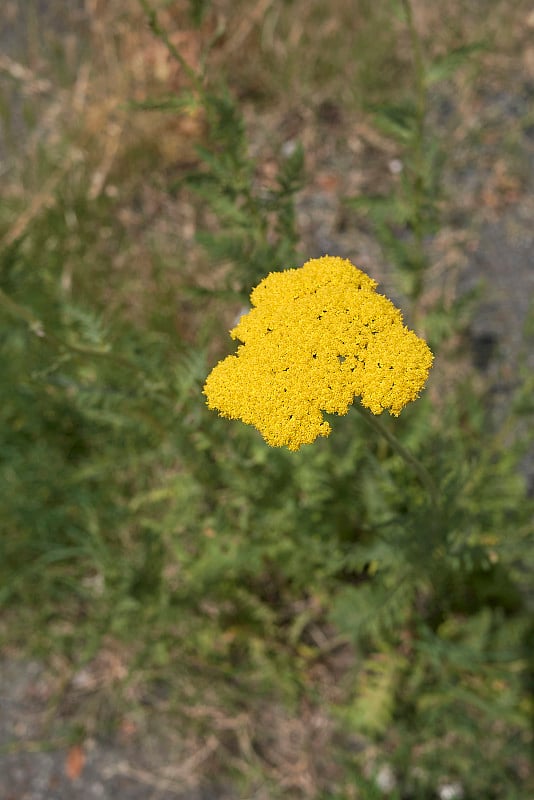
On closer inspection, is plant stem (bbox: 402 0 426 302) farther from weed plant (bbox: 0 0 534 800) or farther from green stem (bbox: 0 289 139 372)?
green stem (bbox: 0 289 139 372)

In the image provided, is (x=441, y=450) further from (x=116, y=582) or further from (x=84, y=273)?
(x=84, y=273)

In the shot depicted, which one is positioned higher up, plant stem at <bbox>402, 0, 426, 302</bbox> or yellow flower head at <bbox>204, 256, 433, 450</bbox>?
plant stem at <bbox>402, 0, 426, 302</bbox>

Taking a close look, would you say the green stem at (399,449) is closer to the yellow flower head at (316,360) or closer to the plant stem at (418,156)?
the yellow flower head at (316,360)

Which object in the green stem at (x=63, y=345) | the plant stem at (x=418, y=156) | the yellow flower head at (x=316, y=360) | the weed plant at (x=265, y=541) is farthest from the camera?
the plant stem at (x=418, y=156)

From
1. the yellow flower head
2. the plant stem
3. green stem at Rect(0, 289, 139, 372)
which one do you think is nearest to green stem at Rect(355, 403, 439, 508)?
the yellow flower head

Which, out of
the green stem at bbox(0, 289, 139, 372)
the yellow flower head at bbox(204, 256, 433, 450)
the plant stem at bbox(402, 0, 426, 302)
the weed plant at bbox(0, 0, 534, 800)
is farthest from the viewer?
the plant stem at bbox(402, 0, 426, 302)

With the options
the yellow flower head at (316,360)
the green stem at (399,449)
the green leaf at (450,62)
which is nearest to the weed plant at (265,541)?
the green leaf at (450,62)

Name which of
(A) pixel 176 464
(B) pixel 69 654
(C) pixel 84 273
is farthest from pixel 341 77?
(B) pixel 69 654
